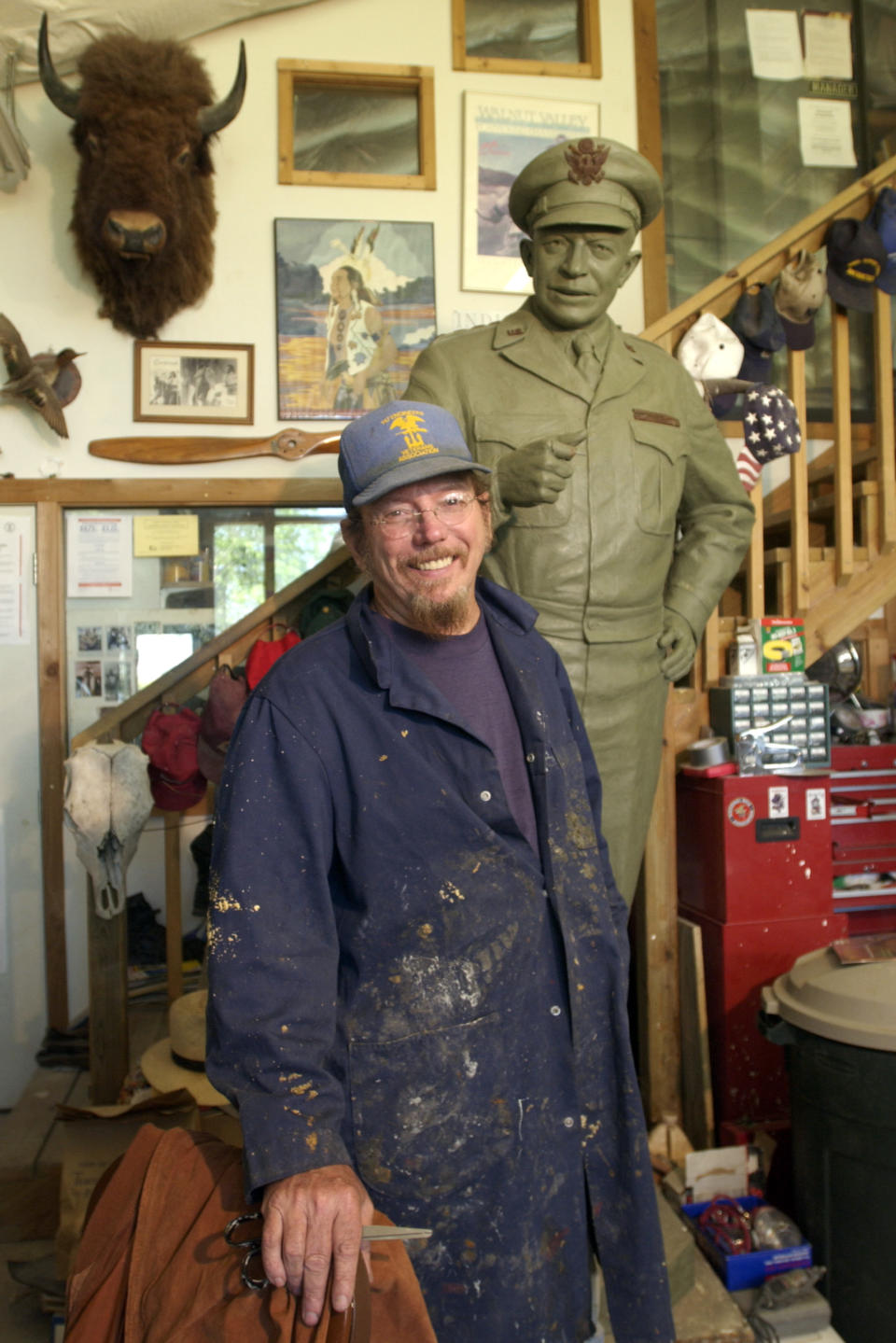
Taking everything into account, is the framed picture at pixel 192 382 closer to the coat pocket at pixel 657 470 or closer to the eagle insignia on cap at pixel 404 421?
the coat pocket at pixel 657 470

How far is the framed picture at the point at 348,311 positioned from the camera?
12.6 feet

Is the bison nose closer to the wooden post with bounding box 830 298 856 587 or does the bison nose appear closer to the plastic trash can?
the wooden post with bounding box 830 298 856 587

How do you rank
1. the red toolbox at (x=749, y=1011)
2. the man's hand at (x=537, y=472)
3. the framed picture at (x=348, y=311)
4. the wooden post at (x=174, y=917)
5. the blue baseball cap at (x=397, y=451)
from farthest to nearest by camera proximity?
the framed picture at (x=348, y=311) < the wooden post at (x=174, y=917) < the red toolbox at (x=749, y=1011) < the man's hand at (x=537, y=472) < the blue baseball cap at (x=397, y=451)

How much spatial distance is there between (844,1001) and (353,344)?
2.99m

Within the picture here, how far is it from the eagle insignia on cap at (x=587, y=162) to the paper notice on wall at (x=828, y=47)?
3124 millimetres

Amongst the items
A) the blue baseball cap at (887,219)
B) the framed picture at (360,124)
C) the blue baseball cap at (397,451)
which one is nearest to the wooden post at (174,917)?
the blue baseball cap at (397,451)

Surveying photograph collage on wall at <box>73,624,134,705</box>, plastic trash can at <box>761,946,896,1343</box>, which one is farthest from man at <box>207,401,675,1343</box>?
photograph collage on wall at <box>73,624,134,705</box>

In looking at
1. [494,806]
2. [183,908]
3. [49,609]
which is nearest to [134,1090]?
[183,908]

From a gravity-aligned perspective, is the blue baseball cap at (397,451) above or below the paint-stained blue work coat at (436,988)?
above

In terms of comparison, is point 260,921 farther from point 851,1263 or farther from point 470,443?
point 851,1263

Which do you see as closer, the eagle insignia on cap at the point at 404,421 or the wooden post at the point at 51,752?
the eagle insignia on cap at the point at 404,421

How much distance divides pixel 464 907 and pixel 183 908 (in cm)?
296

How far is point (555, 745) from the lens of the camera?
150 cm

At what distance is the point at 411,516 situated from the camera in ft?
4.81
